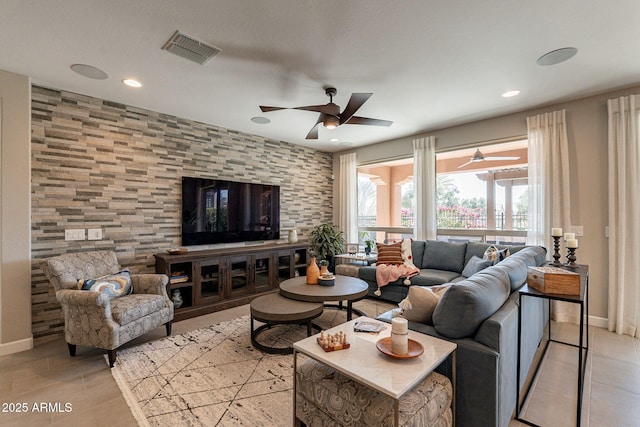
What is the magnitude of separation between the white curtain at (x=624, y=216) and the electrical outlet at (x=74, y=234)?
20.2ft

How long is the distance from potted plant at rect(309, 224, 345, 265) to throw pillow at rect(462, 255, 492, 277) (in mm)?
2383

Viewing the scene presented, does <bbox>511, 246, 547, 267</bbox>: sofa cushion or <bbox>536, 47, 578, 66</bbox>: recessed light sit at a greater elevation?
<bbox>536, 47, 578, 66</bbox>: recessed light

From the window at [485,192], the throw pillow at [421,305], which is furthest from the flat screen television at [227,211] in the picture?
the throw pillow at [421,305]

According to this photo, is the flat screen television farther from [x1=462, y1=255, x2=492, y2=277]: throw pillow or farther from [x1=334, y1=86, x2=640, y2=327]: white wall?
[x1=334, y1=86, x2=640, y2=327]: white wall

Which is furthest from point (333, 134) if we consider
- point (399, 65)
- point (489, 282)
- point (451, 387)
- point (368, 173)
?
point (451, 387)

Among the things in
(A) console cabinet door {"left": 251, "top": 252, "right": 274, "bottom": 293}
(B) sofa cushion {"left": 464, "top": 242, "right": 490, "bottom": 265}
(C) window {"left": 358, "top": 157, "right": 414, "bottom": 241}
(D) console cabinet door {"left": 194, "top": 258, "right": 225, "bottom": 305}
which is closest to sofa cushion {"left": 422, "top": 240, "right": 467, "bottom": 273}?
(B) sofa cushion {"left": 464, "top": 242, "right": 490, "bottom": 265}

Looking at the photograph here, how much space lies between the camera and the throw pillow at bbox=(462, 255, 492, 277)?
3.46m

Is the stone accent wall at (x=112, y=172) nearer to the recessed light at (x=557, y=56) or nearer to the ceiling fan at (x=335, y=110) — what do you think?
the ceiling fan at (x=335, y=110)

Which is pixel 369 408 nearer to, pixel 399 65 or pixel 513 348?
pixel 513 348

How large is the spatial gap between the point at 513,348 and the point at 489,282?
0.45 m

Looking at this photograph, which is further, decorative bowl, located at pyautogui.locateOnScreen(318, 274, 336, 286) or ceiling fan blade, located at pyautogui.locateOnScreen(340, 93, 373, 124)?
decorative bowl, located at pyautogui.locateOnScreen(318, 274, 336, 286)

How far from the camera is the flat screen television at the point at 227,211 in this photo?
13.5ft

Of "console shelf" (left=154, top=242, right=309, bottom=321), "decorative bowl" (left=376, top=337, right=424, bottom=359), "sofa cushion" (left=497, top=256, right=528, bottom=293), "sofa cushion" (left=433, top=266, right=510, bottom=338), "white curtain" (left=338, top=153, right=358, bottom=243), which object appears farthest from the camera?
"white curtain" (left=338, top=153, right=358, bottom=243)

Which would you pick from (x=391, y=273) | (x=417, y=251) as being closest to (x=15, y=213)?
(x=391, y=273)
